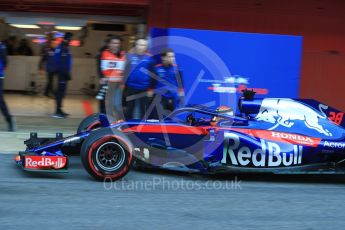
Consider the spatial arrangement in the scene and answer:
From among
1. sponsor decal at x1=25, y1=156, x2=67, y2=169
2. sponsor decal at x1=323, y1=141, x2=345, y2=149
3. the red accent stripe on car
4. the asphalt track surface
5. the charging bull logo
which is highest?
the charging bull logo

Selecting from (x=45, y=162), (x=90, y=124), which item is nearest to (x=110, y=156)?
(x=45, y=162)

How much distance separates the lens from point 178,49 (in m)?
10.9

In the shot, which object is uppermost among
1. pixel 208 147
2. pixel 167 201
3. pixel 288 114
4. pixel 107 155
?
pixel 288 114

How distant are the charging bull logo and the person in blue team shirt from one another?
1881 mm

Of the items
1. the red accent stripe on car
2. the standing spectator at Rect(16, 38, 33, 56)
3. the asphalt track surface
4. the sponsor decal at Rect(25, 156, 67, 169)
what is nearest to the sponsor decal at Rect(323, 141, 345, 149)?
the asphalt track surface

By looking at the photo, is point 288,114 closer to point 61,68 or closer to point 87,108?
point 61,68

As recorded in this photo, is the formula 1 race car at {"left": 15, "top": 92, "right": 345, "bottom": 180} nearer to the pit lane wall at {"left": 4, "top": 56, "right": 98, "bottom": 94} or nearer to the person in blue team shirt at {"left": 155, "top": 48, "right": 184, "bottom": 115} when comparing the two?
the person in blue team shirt at {"left": 155, "top": 48, "right": 184, "bottom": 115}

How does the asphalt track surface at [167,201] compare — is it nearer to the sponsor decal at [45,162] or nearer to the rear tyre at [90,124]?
the sponsor decal at [45,162]

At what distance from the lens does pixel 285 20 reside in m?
11.8

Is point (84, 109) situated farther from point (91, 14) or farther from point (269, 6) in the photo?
point (269, 6)

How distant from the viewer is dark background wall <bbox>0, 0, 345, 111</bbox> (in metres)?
11.6

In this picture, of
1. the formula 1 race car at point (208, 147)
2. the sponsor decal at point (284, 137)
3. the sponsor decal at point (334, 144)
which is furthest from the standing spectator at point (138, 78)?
the sponsor decal at point (334, 144)

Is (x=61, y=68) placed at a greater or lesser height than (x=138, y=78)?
greater

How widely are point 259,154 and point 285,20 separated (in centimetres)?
592
